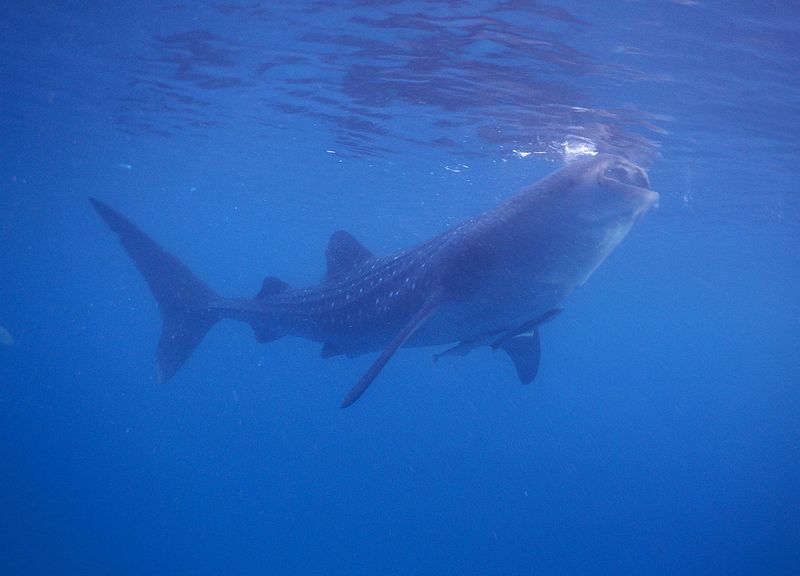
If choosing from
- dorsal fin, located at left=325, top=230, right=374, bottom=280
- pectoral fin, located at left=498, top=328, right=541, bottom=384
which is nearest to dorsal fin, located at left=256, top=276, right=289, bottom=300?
dorsal fin, located at left=325, top=230, right=374, bottom=280

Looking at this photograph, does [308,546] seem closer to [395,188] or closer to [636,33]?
[395,188]

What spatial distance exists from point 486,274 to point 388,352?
1050 mm

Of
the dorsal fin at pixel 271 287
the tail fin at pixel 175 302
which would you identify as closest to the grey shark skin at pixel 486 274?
the dorsal fin at pixel 271 287

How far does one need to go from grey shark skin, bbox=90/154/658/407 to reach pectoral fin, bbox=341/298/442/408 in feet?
0.04

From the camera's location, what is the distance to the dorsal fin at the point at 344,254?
6.95 m

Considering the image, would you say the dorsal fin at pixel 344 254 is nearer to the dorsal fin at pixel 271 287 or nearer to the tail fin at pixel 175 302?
the dorsal fin at pixel 271 287

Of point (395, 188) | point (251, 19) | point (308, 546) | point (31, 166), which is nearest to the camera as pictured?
point (251, 19)

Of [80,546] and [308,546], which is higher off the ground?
[80,546]

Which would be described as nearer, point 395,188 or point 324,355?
point 324,355

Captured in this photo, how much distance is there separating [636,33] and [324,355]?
337 inches

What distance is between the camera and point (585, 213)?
3768 millimetres

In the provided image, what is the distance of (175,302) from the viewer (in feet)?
29.3

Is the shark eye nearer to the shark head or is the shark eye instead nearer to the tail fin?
the shark head

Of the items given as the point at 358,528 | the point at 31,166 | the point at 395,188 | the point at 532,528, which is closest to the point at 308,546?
the point at 358,528
